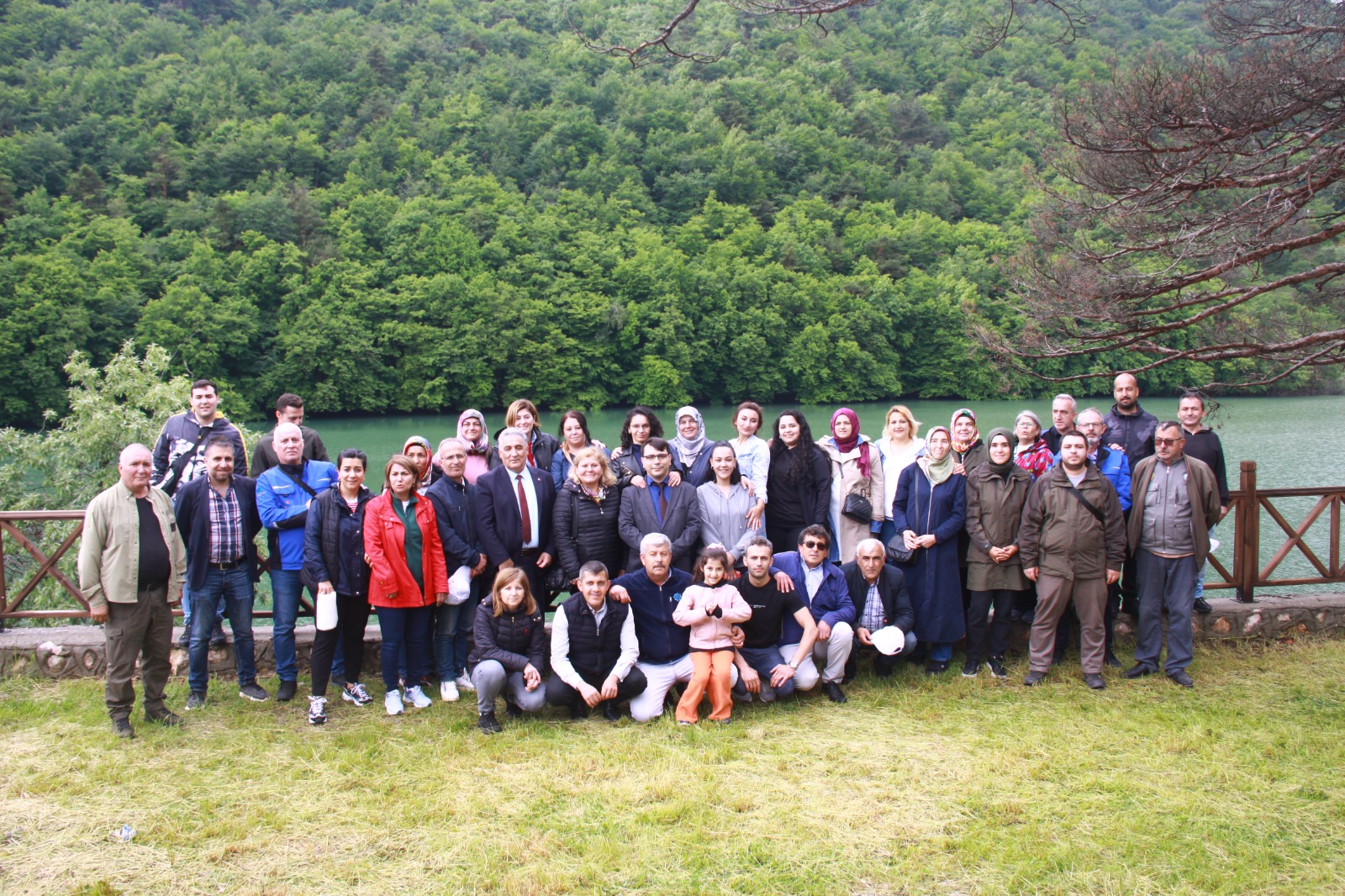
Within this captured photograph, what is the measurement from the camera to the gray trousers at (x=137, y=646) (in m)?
4.48

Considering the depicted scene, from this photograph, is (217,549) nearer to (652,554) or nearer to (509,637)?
(509,637)

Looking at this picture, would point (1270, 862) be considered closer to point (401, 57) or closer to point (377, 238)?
point (377, 238)

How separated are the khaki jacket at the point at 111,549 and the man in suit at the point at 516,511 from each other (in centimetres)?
174

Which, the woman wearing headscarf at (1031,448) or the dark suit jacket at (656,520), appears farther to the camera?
the woman wearing headscarf at (1031,448)

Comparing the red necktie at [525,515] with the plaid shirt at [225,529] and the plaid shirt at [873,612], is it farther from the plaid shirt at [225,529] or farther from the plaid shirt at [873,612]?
the plaid shirt at [873,612]

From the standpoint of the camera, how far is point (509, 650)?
480 cm

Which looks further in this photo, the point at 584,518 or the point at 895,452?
the point at 895,452

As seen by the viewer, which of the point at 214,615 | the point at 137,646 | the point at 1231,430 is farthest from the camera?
the point at 1231,430

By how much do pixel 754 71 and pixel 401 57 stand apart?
74.6ft

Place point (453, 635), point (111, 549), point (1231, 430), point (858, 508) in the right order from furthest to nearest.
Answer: point (1231, 430)
point (858, 508)
point (453, 635)
point (111, 549)

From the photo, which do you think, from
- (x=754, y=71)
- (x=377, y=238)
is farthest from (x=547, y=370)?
(x=754, y=71)

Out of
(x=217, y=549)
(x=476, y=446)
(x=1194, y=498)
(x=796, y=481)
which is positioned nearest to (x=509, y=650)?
(x=476, y=446)

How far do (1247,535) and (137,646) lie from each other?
23.0 feet

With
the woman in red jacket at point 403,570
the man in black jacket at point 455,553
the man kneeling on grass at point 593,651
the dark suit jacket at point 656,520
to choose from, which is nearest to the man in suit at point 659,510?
the dark suit jacket at point 656,520
